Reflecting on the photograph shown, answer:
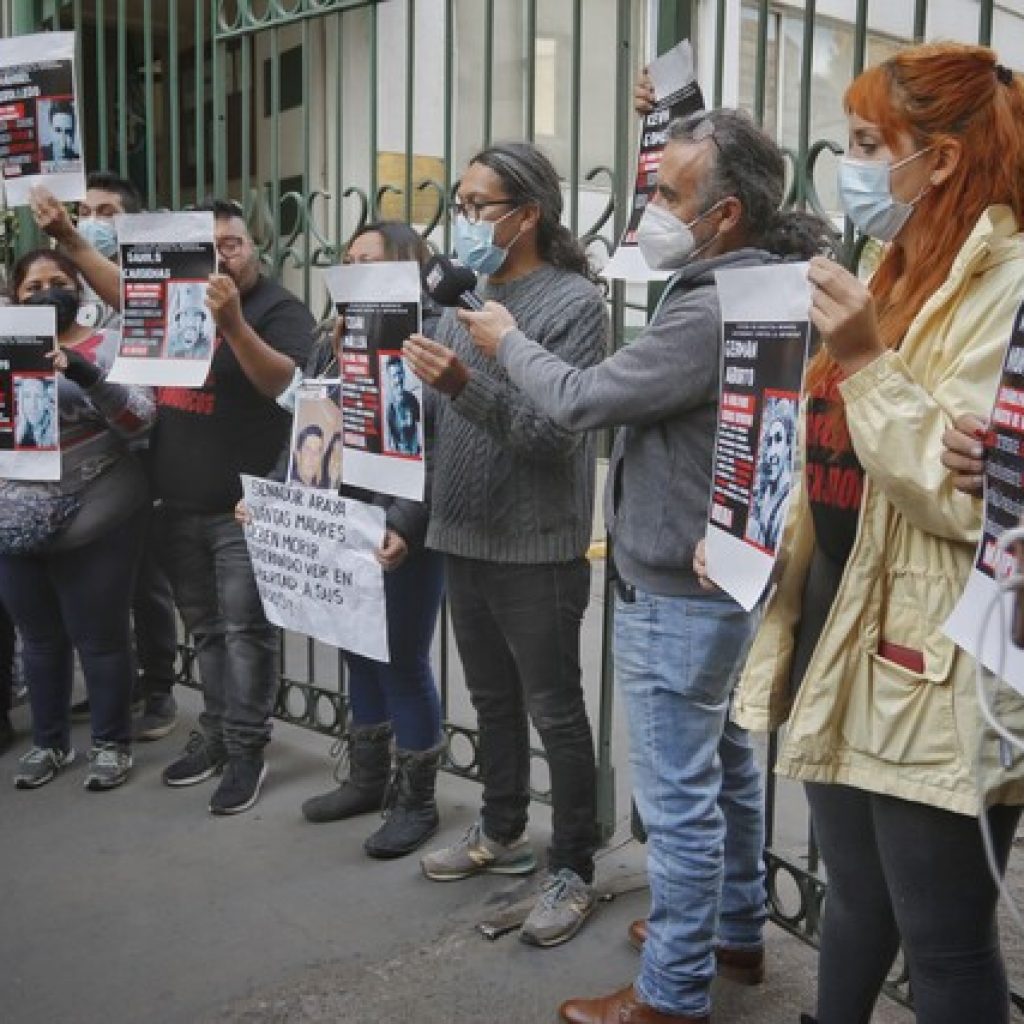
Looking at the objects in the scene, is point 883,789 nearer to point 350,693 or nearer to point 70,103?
point 350,693

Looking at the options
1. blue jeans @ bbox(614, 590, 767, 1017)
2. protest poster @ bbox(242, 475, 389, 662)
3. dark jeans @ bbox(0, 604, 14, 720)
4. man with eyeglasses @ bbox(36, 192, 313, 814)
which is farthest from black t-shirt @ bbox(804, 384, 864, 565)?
dark jeans @ bbox(0, 604, 14, 720)

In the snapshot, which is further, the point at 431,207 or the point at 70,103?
the point at 431,207

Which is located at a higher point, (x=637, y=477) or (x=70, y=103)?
(x=70, y=103)

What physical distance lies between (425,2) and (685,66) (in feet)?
15.7

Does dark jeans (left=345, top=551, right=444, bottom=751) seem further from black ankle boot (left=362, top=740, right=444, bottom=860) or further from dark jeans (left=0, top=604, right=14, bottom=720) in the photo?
dark jeans (left=0, top=604, right=14, bottom=720)

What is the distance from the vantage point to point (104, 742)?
430cm

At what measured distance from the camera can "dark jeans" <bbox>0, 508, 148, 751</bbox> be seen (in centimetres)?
417

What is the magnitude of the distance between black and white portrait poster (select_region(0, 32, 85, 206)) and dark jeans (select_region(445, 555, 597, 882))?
1832 millimetres

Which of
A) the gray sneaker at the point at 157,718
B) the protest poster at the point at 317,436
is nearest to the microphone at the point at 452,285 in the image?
the protest poster at the point at 317,436

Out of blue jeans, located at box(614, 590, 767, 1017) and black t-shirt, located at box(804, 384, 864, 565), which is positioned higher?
black t-shirt, located at box(804, 384, 864, 565)

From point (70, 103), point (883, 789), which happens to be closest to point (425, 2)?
point (70, 103)

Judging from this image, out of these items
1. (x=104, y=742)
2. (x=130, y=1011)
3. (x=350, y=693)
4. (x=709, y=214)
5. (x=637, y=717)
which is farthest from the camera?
(x=104, y=742)

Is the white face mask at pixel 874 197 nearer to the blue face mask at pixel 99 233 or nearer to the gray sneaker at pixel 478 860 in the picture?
the gray sneaker at pixel 478 860

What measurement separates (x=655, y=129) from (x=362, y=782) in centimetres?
218
